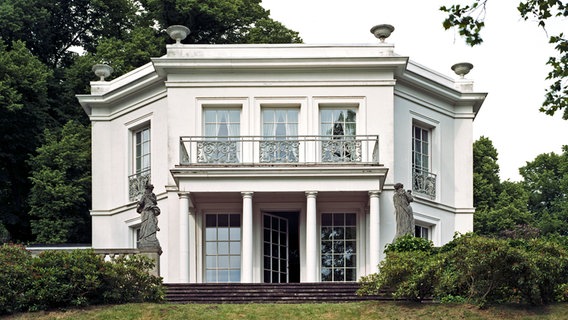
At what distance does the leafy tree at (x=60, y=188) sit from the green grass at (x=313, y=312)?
18.9 m

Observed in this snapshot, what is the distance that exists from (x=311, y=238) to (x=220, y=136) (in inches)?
153

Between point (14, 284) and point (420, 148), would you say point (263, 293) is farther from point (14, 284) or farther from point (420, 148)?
point (420, 148)

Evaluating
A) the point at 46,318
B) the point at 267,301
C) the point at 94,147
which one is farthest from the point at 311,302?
the point at 94,147

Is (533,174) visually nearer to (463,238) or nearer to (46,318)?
(463,238)

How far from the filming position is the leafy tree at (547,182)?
199 ft

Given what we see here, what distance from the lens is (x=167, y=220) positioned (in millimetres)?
37438

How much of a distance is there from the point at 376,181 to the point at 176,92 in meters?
6.20

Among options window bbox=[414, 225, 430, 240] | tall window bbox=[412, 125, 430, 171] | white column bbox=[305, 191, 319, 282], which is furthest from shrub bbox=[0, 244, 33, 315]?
tall window bbox=[412, 125, 430, 171]

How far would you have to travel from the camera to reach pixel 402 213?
3431 cm

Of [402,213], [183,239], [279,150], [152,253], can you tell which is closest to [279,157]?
[279,150]

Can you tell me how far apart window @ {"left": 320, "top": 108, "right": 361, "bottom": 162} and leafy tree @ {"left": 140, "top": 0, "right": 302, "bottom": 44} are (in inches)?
605

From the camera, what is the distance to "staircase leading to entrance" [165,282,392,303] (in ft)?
100

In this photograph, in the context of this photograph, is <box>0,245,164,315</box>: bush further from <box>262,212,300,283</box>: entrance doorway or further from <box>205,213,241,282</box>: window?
<box>262,212,300,283</box>: entrance doorway

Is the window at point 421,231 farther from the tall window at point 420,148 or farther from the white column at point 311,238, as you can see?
the white column at point 311,238
